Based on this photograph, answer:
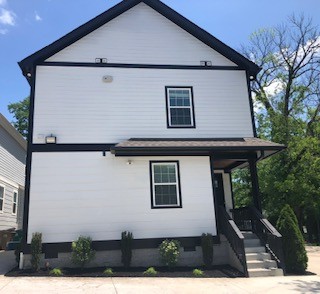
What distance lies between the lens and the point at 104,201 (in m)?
11.1

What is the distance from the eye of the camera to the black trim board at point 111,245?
1050cm

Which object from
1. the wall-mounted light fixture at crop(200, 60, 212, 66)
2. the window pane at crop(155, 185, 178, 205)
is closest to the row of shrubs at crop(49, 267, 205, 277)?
the window pane at crop(155, 185, 178, 205)

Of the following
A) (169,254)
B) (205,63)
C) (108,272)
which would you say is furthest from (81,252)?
(205,63)

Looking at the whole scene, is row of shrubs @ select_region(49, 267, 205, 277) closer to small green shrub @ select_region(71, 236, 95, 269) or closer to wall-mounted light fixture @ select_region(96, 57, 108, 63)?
small green shrub @ select_region(71, 236, 95, 269)

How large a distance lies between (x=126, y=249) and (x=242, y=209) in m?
4.80

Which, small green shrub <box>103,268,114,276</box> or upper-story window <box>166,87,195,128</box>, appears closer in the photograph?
small green shrub <box>103,268,114,276</box>

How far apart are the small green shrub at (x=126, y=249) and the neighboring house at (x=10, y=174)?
27.9 ft

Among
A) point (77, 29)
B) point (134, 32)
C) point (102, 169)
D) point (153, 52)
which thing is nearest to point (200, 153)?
point (102, 169)

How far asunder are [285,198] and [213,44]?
11670 mm

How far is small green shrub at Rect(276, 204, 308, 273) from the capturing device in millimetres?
9969

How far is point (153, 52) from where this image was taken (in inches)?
519

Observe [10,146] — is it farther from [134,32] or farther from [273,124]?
[273,124]

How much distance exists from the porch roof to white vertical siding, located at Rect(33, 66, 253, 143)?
55 centimetres

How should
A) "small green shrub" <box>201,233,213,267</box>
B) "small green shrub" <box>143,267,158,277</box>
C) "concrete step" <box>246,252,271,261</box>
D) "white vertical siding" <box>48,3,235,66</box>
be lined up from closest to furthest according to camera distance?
"small green shrub" <box>143,267,158,277</box>
"concrete step" <box>246,252,271,261</box>
"small green shrub" <box>201,233,213,267</box>
"white vertical siding" <box>48,3,235,66</box>
